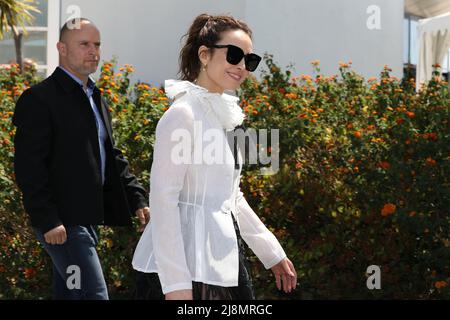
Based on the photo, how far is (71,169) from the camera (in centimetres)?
361

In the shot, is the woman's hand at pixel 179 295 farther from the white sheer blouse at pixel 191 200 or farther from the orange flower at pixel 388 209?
the orange flower at pixel 388 209

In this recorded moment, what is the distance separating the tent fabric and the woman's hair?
772 centimetres

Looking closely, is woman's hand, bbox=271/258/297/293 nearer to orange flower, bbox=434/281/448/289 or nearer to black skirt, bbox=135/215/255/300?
black skirt, bbox=135/215/255/300

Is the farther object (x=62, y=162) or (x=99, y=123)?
(x=99, y=123)

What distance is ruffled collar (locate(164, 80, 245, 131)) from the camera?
2.73 meters

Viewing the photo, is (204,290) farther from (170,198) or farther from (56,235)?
(56,235)

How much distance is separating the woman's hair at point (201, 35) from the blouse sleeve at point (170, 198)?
0.34 m

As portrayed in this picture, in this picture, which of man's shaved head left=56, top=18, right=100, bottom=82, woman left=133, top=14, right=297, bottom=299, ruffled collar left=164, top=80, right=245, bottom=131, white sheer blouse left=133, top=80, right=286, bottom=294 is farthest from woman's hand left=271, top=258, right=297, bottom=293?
man's shaved head left=56, top=18, right=100, bottom=82

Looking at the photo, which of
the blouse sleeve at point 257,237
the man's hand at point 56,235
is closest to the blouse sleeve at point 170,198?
the blouse sleeve at point 257,237

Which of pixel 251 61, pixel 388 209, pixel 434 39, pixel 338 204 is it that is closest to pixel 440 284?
pixel 388 209

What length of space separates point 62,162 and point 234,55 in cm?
119
